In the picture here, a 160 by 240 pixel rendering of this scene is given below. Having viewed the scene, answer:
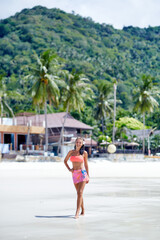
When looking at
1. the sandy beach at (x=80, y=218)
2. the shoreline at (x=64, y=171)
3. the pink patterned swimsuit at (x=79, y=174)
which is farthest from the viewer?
the shoreline at (x=64, y=171)

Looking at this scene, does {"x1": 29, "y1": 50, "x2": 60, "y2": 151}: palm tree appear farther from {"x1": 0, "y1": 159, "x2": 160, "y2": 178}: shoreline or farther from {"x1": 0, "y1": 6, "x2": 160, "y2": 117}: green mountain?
{"x1": 0, "y1": 6, "x2": 160, "y2": 117}: green mountain

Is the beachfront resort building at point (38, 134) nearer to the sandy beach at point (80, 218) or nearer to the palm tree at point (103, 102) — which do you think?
the palm tree at point (103, 102)

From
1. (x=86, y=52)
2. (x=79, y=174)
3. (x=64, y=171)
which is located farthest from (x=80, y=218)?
(x=86, y=52)

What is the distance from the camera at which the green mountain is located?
114 meters

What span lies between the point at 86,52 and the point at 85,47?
713 centimetres

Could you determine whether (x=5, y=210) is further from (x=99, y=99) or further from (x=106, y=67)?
(x=106, y=67)

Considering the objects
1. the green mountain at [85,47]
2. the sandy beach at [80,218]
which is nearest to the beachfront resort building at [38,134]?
the green mountain at [85,47]

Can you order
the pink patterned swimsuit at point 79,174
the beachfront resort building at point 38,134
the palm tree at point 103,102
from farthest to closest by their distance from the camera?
the palm tree at point 103,102, the beachfront resort building at point 38,134, the pink patterned swimsuit at point 79,174

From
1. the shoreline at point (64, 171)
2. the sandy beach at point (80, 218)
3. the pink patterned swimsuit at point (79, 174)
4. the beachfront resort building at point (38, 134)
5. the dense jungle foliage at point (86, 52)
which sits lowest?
the shoreline at point (64, 171)

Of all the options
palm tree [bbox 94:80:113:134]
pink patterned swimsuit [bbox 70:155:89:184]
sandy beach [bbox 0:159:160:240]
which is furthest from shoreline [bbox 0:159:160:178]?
palm tree [bbox 94:80:113:134]

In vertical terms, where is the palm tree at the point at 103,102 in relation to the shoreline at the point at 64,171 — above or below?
above

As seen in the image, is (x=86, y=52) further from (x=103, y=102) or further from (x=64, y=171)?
(x=64, y=171)

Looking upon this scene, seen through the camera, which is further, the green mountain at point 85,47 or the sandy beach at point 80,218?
the green mountain at point 85,47

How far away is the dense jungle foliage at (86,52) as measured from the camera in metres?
90.5
